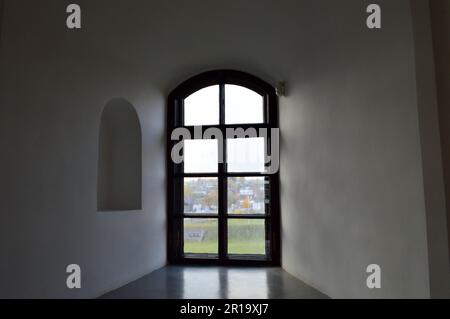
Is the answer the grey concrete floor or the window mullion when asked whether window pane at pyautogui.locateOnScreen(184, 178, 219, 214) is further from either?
the grey concrete floor

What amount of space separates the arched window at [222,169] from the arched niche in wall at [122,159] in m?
0.92

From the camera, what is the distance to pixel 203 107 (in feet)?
18.4

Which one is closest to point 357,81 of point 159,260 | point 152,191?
point 152,191

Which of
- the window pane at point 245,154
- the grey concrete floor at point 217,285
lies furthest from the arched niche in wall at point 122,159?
the window pane at point 245,154

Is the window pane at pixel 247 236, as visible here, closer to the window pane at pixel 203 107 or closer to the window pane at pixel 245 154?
the window pane at pixel 245 154

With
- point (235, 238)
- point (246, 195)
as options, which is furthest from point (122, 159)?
point (235, 238)

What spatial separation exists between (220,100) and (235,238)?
224 centimetres

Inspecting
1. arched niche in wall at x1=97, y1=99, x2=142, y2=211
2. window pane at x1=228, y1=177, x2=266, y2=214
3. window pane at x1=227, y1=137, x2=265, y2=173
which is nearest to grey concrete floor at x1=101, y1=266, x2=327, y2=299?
window pane at x1=228, y1=177, x2=266, y2=214

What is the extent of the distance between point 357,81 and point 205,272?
10.7ft

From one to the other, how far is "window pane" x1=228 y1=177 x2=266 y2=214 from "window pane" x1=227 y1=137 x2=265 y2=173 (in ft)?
0.58

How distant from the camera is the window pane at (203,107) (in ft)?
18.3

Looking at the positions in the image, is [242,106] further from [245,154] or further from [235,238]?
[235,238]

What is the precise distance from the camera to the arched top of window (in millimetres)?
5477
